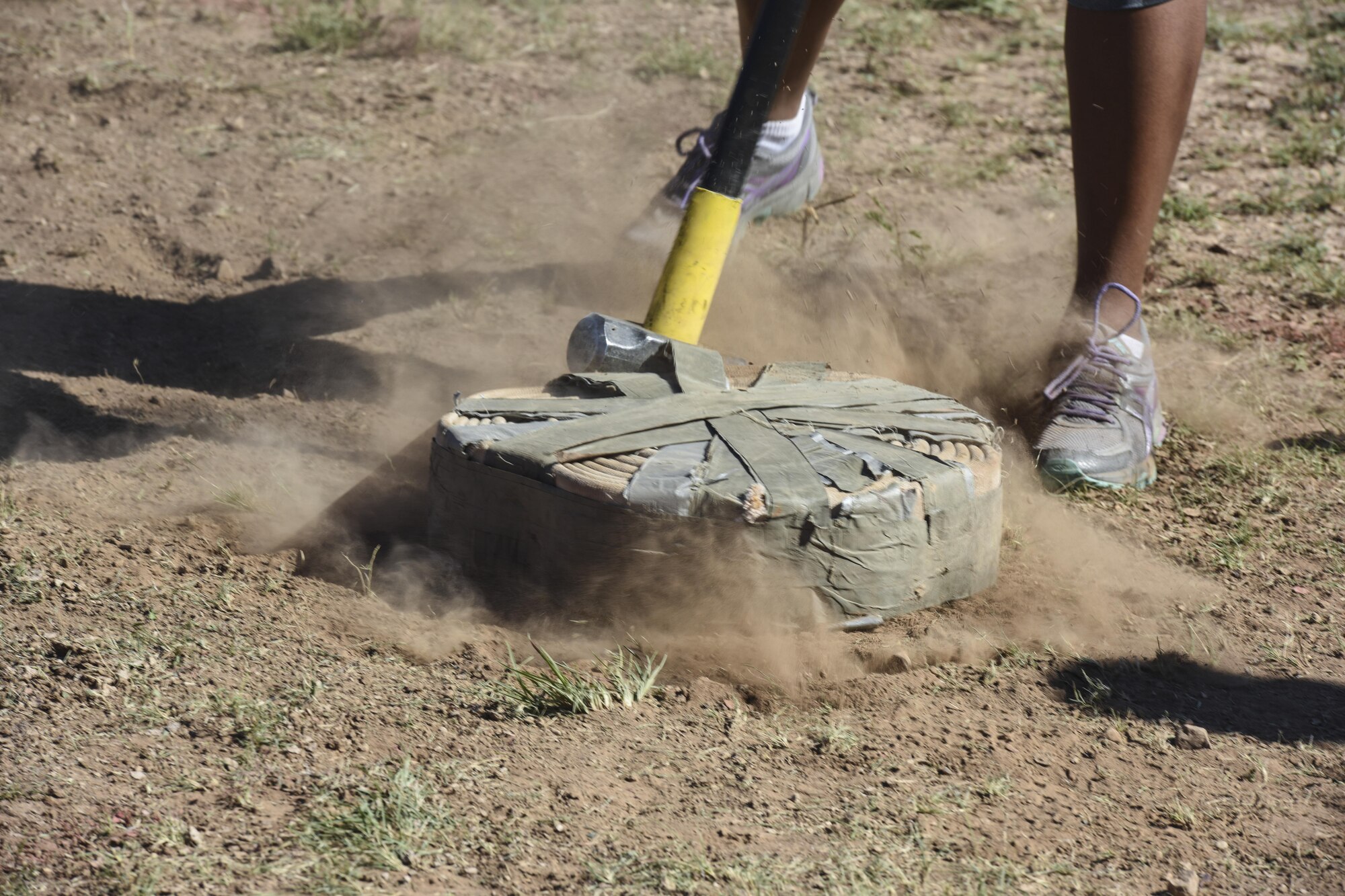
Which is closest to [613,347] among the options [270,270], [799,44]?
[799,44]

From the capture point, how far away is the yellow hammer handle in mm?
2285

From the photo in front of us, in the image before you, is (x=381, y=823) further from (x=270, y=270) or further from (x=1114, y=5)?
(x=270, y=270)

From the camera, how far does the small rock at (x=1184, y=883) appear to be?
53.0 inches

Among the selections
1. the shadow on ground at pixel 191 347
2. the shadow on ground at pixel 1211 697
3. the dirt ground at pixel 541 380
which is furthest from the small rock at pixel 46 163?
the shadow on ground at pixel 1211 697

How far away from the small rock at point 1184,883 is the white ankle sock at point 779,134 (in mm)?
2146

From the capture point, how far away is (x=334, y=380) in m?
2.76

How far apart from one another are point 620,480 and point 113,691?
2.36 feet

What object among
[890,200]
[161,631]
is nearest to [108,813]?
[161,631]

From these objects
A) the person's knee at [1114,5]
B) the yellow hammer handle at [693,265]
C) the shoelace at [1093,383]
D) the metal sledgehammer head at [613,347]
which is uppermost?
the person's knee at [1114,5]

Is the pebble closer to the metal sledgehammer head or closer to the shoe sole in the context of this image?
the metal sledgehammer head

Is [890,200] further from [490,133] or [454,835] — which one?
[454,835]

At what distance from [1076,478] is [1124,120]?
68cm

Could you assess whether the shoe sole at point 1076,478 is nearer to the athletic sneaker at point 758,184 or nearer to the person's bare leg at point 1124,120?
the person's bare leg at point 1124,120

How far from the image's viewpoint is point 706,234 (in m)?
2.28
